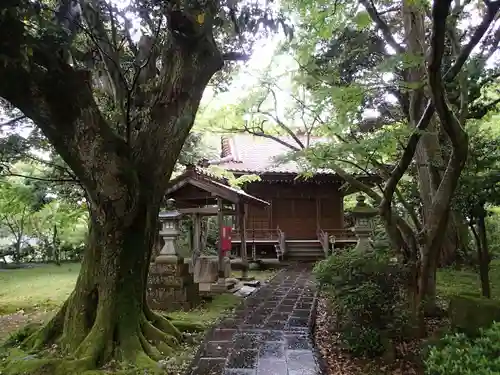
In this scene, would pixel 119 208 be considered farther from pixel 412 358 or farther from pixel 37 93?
pixel 412 358

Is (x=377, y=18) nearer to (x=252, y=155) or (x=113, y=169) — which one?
(x=113, y=169)

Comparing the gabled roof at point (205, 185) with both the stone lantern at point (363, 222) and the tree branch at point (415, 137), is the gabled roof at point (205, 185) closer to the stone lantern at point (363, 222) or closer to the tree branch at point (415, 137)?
the stone lantern at point (363, 222)

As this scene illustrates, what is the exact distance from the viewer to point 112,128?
494cm

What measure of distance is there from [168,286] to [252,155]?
12.3 metres

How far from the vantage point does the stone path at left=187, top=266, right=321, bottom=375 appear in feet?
14.4

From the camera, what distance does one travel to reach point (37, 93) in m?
4.19

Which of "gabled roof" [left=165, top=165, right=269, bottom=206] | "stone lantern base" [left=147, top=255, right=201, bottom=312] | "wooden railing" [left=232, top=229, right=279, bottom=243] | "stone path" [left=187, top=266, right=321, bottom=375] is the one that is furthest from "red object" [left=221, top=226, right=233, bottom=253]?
"wooden railing" [left=232, top=229, right=279, bottom=243]

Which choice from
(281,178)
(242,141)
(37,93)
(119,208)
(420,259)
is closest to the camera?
(37,93)

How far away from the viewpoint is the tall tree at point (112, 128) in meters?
4.16

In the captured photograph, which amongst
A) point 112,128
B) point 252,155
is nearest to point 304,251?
point 252,155

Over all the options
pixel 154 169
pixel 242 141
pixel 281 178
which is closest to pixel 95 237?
pixel 154 169

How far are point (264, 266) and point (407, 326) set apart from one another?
35.9ft

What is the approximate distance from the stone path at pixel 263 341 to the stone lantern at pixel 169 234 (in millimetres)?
1694

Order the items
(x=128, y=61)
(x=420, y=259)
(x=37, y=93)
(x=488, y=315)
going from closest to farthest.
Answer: (x=488, y=315), (x=37, y=93), (x=420, y=259), (x=128, y=61)
